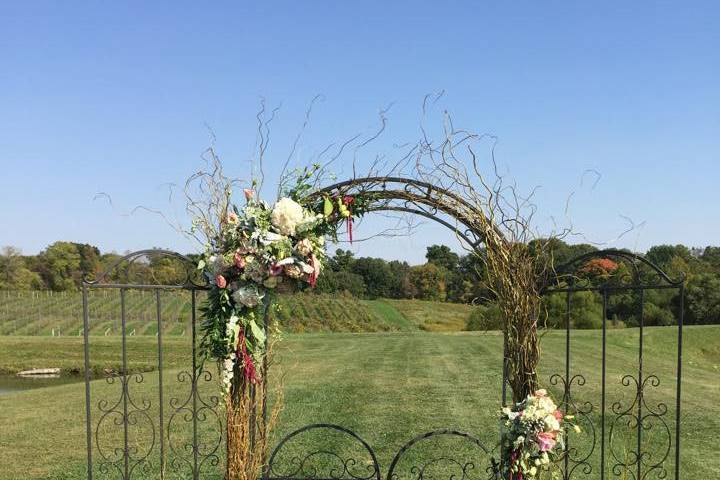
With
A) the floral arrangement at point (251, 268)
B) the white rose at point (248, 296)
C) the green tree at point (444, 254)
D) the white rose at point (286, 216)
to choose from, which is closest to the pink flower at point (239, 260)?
the floral arrangement at point (251, 268)

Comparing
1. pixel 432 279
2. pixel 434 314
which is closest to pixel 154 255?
pixel 434 314

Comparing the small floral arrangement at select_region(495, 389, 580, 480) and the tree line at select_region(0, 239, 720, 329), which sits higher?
the small floral arrangement at select_region(495, 389, 580, 480)

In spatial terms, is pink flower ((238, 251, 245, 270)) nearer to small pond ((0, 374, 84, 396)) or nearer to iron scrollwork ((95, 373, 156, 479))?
iron scrollwork ((95, 373, 156, 479))

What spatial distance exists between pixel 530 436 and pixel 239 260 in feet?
7.26

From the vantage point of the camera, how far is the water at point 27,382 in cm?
1523

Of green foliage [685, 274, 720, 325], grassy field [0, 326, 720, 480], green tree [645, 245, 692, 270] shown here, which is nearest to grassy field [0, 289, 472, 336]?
grassy field [0, 326, 720, 480]

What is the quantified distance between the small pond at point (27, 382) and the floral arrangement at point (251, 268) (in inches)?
551

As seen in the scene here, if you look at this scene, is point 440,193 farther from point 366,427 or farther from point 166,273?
point 366,427

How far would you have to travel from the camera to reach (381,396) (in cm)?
1011

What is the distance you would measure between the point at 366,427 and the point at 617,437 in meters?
3.54

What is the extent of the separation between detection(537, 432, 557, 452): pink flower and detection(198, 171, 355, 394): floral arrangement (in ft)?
5.82

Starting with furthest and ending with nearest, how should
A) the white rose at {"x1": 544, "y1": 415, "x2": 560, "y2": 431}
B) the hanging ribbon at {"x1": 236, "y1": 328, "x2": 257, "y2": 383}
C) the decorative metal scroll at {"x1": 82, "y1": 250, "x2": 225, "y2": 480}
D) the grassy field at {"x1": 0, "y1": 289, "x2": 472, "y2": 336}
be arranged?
the grassy field at {"x1": 0, "y1": 289, "x2": 472, "y2": 336} < the decorative metal scroll at {"x1": 82, "y1": 250, "x2": 225, "y2": 480} < the hanging ribbon at {"x1": 236, "y1": 328, "x2": 257, "y2": 383} < the white rose at {"x1": 544, "y1": 415, "x2": 560, "y2": 431}

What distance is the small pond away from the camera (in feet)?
50.0

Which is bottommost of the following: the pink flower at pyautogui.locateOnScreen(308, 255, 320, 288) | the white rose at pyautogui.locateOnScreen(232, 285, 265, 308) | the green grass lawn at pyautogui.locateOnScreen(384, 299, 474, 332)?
the green grass lawn at pyautogui.locateOnScreen(384, 299, 474, 332)
